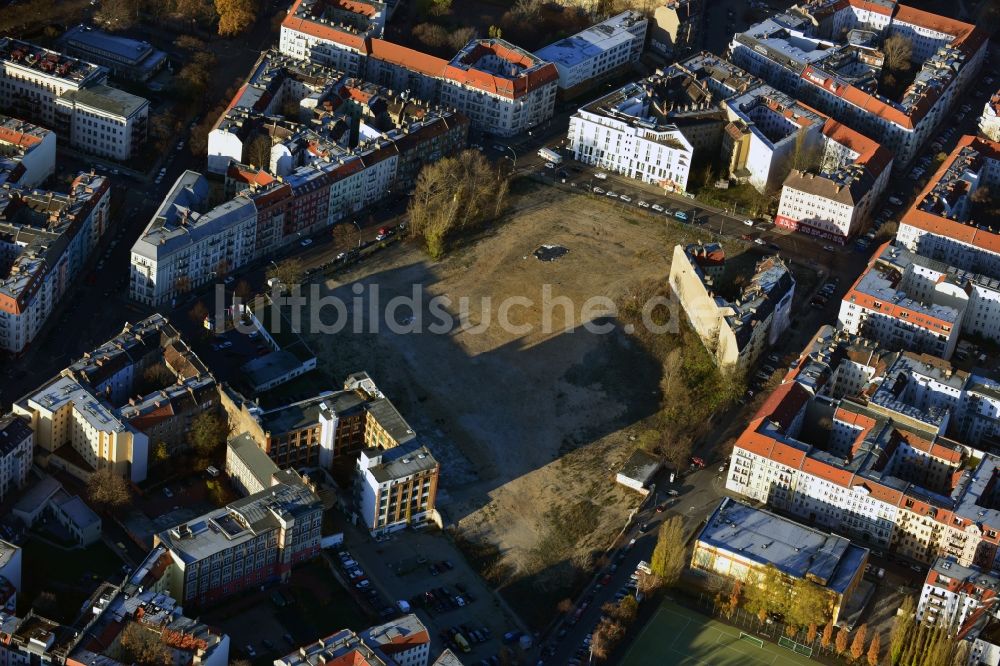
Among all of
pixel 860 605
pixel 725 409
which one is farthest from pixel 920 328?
pixel 860 605

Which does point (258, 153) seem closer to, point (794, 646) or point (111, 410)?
point (111, 410)

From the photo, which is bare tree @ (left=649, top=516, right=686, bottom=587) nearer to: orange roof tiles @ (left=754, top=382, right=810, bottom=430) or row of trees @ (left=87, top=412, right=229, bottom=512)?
orange roof tiles @ (left=754, top=382, right=810, bottom=430)

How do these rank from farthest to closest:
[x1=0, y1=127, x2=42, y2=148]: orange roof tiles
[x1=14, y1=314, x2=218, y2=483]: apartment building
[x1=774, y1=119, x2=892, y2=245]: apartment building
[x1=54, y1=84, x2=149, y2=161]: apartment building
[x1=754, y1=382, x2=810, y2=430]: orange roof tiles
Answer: [x1=774, y1=119, x2=892, y2=245]: apartment building
[x1=54, y1=84, x2=149, y2=161]: apartment building
[x1=0, y1=127, x2=42, y2=148]: orange roof tiles
[x1=754, y1=382, x2=810, y2=430]: orange roof tiles
[x1=14, y1=314, x2=218, y2=483]: apartment building

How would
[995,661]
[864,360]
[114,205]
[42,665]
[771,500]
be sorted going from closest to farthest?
[42,665] < [995,661] < [771,500] < [864,360] < [114,205]

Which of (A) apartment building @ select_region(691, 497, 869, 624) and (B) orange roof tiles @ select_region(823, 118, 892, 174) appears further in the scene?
(B) orange roof tiles @ select_region(823, 118, 892, 174)

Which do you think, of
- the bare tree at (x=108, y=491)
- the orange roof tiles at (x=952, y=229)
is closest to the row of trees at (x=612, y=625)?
the bare tree at (x=108, y=491)

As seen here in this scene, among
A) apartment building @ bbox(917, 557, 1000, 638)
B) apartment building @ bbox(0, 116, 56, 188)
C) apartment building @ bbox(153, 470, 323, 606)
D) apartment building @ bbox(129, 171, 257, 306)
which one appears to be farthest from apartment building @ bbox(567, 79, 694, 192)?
apartment building @ bbox(153, 470, 323, 606)

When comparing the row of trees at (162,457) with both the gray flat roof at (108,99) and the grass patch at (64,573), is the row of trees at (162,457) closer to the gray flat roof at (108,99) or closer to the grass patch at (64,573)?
the grass patch at (64,573)

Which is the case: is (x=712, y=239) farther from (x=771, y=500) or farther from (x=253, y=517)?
(x=253, y=517)
